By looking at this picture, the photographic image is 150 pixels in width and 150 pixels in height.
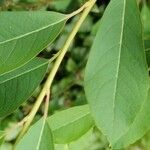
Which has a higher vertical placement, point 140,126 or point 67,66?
point 140,126

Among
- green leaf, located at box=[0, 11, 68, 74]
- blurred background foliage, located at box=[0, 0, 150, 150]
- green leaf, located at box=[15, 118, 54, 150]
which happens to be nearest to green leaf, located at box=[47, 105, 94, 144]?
green leaf, located at box=[15, 118, 54, 150]

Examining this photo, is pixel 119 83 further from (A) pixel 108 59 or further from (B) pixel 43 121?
(B) pixel 43 121

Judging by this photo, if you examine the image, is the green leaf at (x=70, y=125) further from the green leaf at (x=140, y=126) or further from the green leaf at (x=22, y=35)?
the green leaf at (x=22, y=35)

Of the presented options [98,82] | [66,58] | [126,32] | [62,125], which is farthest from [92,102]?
[66,58]

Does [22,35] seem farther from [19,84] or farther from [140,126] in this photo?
[140,126]

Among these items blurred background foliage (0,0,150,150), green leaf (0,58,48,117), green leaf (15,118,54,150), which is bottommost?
blurred background foliage (0,0,150,150)

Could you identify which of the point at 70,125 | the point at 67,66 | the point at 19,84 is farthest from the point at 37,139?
the point at 67,66

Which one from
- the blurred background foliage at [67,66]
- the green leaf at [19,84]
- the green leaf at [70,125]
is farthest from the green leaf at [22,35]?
the blurred background foliage at [67,66]

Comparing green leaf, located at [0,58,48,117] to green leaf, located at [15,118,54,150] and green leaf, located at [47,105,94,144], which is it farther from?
green leaf, located at [47,105,94,144]

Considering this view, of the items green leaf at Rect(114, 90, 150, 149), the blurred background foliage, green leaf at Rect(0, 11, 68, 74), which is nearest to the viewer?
green leaf at Rect(0, 11, 68, 74)
